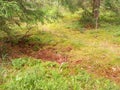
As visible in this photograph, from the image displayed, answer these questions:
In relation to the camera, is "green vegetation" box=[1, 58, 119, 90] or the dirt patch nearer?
"green vegetation" box=[1, 58, 119, 90]

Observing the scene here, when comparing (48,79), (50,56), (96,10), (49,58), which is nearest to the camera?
(48,79)

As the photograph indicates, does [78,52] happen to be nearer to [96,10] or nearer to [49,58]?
[49,58]

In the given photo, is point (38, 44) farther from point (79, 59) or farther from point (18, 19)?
point (79, 59)

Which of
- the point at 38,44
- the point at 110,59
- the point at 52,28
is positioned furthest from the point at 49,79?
the point at 52,28

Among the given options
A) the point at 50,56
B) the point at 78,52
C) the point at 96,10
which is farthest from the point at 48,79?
the point at 96,10

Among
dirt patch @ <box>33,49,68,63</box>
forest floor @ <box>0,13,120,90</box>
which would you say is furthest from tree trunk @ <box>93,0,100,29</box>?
dirt patch @ <box>33,49,68,63</box>

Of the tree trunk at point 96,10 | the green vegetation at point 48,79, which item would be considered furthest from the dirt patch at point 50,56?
the tree trunk at point 96,10

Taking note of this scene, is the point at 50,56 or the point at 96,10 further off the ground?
the point at 96,10

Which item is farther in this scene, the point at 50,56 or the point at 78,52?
the point at 78,52

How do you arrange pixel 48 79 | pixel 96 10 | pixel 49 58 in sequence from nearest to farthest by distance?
pixel 48 79, pixel 49 58, pixel 96 10

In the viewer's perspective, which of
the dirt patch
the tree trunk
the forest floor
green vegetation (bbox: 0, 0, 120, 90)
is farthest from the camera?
the tree trunk

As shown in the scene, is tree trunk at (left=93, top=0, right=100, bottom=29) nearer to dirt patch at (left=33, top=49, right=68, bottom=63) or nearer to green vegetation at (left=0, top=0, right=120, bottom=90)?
green vegetation at (left=0, top=0, right=120, bottom=90)

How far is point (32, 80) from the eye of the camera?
6461 mm

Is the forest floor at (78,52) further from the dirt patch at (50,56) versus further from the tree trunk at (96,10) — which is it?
the tree trunk at (96,10)
